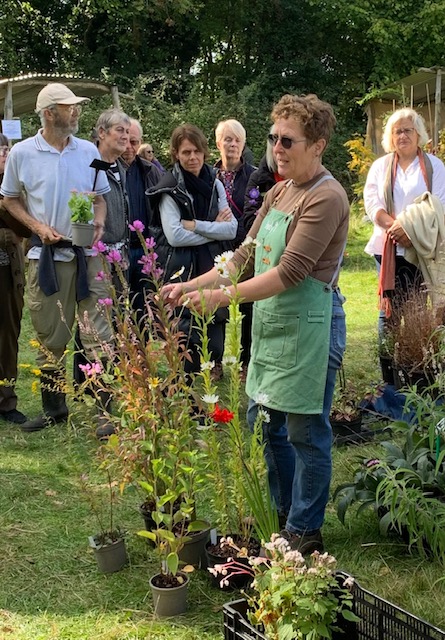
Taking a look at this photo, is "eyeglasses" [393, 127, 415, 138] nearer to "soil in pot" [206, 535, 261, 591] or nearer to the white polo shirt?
the white polo shirt

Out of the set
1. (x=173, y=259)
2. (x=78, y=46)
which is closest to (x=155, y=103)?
(x=78, y=46)

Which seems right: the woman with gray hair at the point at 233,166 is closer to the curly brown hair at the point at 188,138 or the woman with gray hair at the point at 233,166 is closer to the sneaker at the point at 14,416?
the curly brown hair at the point at 188,138

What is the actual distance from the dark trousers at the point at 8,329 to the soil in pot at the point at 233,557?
8.84 feet

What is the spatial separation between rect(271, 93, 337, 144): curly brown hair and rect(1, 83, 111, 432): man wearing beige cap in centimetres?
225

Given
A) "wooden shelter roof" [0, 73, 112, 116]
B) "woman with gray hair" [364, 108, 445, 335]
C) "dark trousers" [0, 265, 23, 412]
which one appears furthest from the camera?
"wooden shelter roof" [0, 73, 112, 116]

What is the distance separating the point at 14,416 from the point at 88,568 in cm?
222

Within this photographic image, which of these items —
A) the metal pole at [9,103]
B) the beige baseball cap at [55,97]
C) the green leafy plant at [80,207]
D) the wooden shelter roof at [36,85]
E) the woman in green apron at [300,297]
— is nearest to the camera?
the woman in green apron at [300,297]

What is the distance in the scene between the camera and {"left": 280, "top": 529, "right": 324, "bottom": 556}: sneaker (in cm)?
325

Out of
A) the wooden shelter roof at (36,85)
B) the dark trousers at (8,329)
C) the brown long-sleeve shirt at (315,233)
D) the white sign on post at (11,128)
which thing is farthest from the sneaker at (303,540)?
the wooden shelter roof at (36,85)

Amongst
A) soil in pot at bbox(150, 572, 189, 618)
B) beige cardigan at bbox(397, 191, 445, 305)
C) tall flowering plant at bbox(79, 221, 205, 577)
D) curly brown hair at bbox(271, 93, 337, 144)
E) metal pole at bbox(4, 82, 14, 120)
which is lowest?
soil in pot at bbox(150, 572, 189, 618)

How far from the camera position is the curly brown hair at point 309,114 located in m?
2.98

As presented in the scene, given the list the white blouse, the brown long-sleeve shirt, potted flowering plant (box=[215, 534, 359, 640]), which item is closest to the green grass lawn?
potted flowering plant (box=[215, 534, 359, 640])

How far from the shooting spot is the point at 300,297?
3064mm

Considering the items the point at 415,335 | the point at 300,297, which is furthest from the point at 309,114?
the point at 415,335
